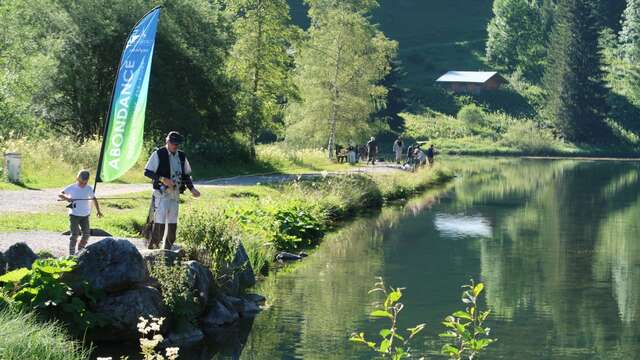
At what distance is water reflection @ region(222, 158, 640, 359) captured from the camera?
69.6 feet

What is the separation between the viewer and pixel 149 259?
67.6 feet

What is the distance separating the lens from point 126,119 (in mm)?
27578

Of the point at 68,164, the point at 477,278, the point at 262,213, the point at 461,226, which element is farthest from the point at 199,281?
the point at 461,226

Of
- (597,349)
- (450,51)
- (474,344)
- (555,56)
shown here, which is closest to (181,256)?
(597,349)

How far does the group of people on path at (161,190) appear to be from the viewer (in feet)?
66.2

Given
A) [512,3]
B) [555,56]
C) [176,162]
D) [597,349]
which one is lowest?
[597,349]

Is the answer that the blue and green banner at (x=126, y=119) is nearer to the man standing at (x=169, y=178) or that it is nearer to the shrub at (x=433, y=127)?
the man standing at (x=169, y=178)

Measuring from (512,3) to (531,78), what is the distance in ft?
43.2

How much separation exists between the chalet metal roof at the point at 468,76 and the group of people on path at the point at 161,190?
123647 millimetres

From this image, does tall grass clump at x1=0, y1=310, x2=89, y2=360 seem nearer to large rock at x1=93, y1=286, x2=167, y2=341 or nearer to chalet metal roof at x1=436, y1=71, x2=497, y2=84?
large rock at x1=93, y1=286, x2=167, y2=341

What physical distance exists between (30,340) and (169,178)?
18.9 feet

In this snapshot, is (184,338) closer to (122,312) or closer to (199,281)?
(122,312)

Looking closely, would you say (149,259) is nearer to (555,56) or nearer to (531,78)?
(555,56)

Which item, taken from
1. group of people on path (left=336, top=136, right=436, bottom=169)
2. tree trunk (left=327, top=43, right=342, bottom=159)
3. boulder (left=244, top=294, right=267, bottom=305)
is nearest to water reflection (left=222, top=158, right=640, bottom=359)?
boulder (left=244, top=294, right=267, bottom=305)
